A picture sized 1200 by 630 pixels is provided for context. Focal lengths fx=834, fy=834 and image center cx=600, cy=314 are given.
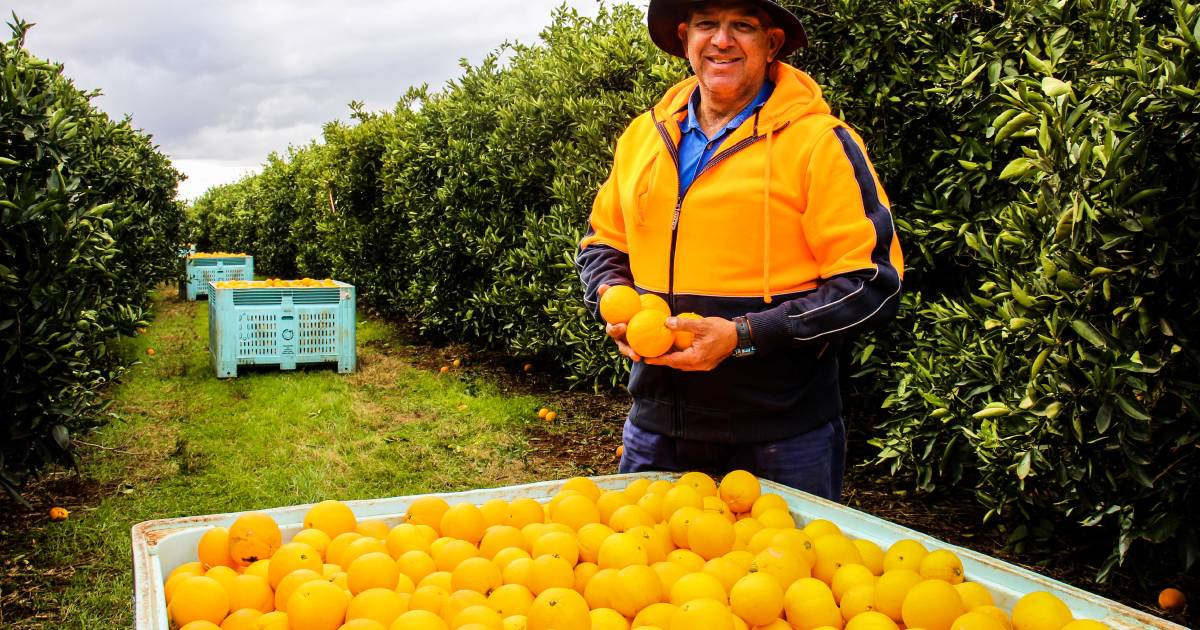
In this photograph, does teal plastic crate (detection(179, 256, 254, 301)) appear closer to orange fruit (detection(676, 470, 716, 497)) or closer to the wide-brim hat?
the wide-brim hat

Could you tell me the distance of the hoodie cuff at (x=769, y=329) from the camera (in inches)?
92.6

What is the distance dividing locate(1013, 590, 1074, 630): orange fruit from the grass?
3.80 metres

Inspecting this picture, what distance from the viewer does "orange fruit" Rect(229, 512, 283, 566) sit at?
6.33 ft

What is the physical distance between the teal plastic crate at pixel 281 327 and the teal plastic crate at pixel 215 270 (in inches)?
311

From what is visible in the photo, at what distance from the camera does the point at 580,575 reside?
1898 mm

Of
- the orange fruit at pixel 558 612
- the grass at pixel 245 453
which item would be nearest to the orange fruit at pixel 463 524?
the orange fruit at pixel 558 612

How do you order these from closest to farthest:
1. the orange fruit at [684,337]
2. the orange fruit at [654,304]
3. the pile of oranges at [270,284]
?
the orange fruit at [684,337] < the orange fruit at [654,304] < the pile of oranges at [270,284]

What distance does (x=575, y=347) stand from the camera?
24.2 feet

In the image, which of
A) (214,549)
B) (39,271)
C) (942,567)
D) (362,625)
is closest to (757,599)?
(942,567)

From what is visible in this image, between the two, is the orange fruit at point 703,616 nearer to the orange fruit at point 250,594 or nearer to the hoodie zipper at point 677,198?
the orange fruit at point 250,594

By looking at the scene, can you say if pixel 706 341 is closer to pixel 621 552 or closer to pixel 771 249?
pixel 771 249

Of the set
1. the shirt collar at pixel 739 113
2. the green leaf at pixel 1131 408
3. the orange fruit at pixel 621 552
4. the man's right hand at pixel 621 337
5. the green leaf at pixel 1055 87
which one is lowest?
the orange fruit at pixel 621 552

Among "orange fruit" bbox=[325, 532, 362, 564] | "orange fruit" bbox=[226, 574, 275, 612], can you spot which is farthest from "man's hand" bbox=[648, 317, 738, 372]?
"orange fruit" bbox=[226, 574, 275, 612]

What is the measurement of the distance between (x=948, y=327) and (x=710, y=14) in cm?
237
